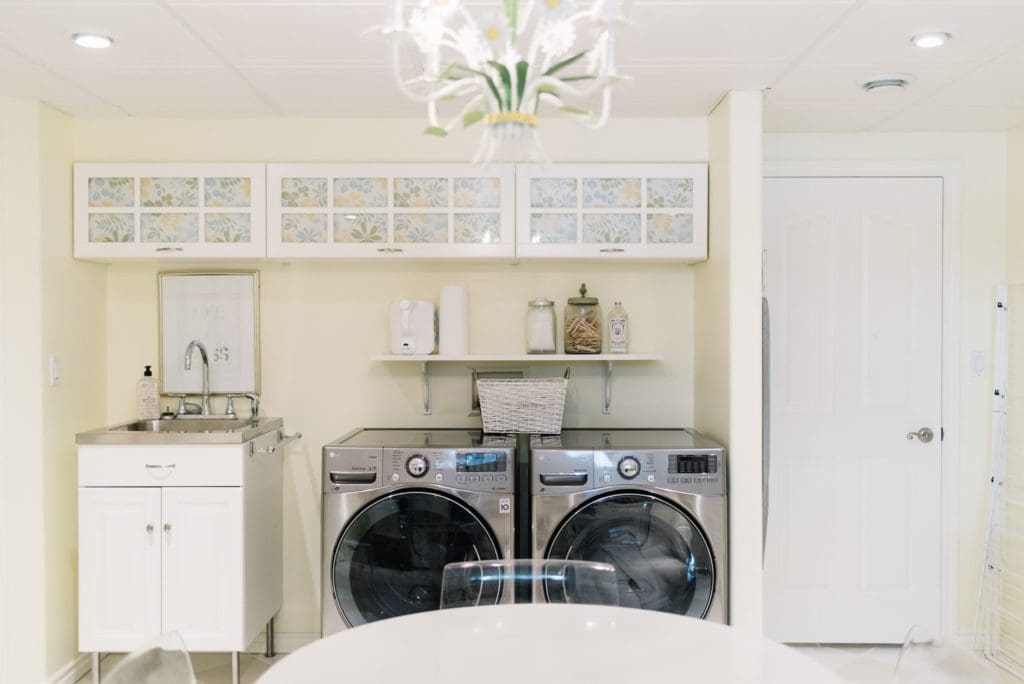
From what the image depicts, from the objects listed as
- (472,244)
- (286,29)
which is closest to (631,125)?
(472,244)

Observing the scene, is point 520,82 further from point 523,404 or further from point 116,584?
point 116,584

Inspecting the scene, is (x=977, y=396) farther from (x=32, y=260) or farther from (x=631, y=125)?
(x=32, y=260)

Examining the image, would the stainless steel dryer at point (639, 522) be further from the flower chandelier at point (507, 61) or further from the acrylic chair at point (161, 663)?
the flower chandelier at point (507, 61)

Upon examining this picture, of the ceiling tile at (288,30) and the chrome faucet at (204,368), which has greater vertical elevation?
the ceiling tile at (288,30)

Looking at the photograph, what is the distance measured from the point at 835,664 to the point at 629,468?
53.1 inches

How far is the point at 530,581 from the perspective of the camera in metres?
2.22

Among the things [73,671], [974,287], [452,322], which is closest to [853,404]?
[974,287]

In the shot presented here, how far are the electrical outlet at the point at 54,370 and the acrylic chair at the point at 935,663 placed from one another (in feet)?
9.74

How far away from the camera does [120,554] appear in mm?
2928

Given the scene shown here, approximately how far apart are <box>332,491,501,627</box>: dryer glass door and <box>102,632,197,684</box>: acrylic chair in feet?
4.02

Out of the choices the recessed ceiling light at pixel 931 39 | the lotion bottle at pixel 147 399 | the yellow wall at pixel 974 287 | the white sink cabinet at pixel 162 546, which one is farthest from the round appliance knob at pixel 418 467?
the recessed ceiling light at pixel 931 39

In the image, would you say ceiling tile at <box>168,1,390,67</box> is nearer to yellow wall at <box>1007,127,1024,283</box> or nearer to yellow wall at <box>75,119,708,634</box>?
yellow wall at <box>75,119,708,634</box>

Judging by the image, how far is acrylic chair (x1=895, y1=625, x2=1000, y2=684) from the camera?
1.63 meters

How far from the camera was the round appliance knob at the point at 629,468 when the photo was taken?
2865 mm
